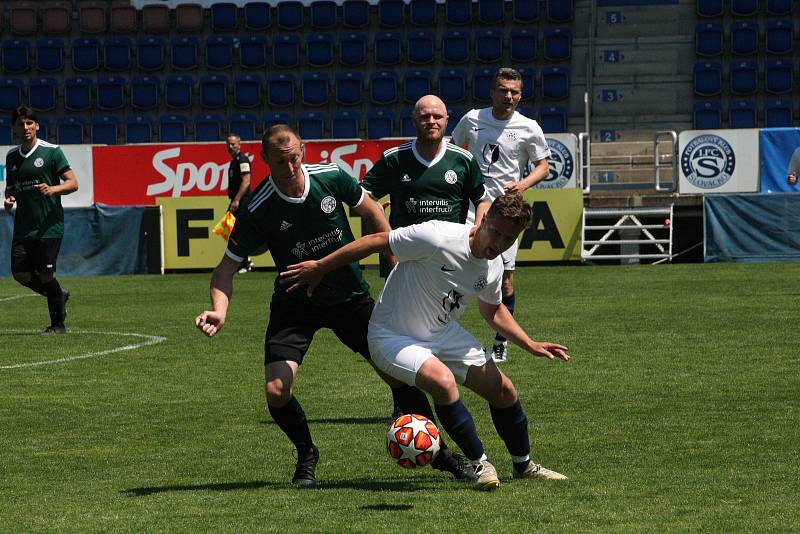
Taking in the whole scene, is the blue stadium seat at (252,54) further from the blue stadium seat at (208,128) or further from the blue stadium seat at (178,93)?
the blue stadium seat at (208,128)

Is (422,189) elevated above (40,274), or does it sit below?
above

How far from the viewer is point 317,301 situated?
719cm

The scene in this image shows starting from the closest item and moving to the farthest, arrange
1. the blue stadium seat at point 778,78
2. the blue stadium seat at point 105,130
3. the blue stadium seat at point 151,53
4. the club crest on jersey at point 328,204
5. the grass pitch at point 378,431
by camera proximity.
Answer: the grass pitch at point 378,431, the club crest on jersey at point 328,204, the blue stadium seat at point 778,78, the blue stadium seat at point 105,130, the blue stadium seat at point 151,53

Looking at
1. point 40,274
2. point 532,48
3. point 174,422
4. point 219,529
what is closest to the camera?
point 219,529

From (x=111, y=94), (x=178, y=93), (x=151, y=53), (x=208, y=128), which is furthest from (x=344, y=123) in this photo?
(x=111, y=94)

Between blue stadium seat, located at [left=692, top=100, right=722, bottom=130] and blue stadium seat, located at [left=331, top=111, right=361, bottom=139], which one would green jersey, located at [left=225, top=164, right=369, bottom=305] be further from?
blue stadium seat, located at [left=692, top=100, right=722, bottom=130]

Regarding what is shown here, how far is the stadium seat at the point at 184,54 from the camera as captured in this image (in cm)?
3166

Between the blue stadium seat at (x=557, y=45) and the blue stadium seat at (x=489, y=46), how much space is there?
1.05 metres

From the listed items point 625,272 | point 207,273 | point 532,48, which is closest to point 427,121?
point 625,272

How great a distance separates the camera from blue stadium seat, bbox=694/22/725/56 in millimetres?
30031

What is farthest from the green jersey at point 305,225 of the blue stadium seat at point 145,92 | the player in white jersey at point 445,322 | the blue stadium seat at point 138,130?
the blue stadium seat at point 145,92

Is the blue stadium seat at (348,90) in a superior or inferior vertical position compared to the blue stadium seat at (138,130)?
superior

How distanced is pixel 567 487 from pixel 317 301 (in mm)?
1692

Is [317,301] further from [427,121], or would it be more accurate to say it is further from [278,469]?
[427,121]
